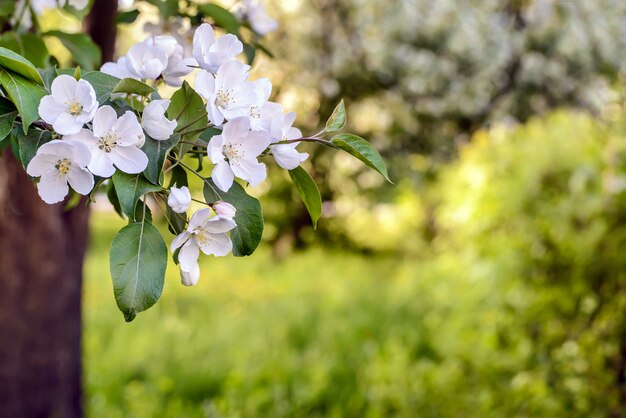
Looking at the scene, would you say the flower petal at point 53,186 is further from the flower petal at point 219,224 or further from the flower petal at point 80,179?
the flower petal at point 219,224

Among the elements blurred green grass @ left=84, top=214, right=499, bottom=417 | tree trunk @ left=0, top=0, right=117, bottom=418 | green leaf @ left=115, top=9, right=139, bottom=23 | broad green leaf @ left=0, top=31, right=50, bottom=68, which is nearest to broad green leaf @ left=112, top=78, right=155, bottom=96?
broad green leaf @ left=0, top=31, right=50, bottom=68

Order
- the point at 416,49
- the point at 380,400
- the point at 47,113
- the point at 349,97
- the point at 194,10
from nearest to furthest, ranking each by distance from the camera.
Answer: the point at 47,113 < the point at 194,10 < the point at 380,400 < the point at 416,49 < the point at 349,97

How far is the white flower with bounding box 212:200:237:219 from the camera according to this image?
0.81m

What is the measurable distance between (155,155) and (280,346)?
346 cm

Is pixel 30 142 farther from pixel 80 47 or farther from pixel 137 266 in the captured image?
pixel 80 47

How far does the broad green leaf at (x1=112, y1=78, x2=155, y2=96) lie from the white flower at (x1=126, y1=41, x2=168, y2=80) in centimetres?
8

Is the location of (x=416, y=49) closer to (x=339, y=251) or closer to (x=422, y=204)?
(x=422, y=204)

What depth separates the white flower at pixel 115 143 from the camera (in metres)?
0.76

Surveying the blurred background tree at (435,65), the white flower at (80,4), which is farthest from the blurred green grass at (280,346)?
the white flower at (80,4)

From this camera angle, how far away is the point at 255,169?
2.75 ft

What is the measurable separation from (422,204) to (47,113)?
6.99m

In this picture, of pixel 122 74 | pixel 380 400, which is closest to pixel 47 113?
pixel 122 74

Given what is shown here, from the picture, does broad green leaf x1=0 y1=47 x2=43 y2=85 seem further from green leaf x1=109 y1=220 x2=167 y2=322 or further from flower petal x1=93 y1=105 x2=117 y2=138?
green leaf x1=109 y1=220 x2=167 y2=322

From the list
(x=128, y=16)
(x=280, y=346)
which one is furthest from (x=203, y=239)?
(x=280, y=346)
